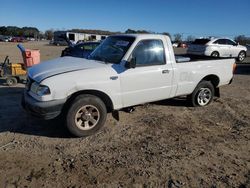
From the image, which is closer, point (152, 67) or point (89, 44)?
point (152, 67)

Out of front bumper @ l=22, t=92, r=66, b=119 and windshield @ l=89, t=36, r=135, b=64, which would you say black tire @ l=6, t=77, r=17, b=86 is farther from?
front bumper @ l=22, t=92, r=66, b=119

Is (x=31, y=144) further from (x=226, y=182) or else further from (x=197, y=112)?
(x=197, y=112)

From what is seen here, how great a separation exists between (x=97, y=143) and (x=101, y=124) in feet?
1.55

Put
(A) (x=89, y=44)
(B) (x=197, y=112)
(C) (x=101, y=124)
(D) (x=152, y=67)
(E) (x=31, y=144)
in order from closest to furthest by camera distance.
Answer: (E) (x=31, y=144) → (C) (x=101, y=124) → (D) (x=152, y=67) → (B) (x=197, y=112) → (A) (x=89, y=44)

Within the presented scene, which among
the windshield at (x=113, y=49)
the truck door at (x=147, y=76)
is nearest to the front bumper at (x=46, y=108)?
the truck door at (x=147, y=76)

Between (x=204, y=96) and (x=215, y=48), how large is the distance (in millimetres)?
11919

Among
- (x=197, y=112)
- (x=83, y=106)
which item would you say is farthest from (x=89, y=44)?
(x=83, y=106)

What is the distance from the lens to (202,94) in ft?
23.6

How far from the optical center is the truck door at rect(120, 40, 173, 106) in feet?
18.0

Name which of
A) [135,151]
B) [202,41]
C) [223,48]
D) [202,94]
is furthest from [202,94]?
[223,48]

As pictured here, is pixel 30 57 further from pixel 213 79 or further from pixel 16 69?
pixel 213 79

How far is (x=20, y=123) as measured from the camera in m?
5.78

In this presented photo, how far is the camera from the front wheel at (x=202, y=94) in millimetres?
6984

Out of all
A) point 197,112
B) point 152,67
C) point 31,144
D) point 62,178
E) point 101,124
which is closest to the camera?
point 62,178
